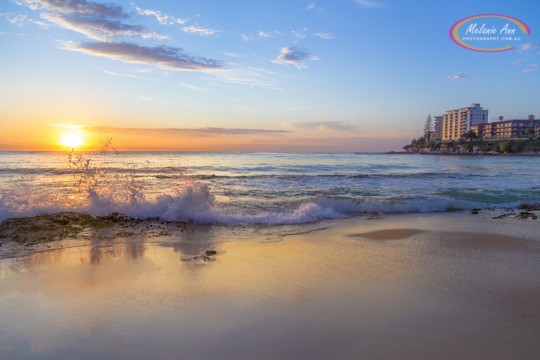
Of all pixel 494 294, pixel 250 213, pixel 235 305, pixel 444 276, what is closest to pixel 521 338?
pixel 494 294

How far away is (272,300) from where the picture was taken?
4.88m

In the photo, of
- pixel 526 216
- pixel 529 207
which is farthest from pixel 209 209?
pixel 529 207

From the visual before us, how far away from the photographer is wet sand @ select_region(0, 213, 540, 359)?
372 centimetres

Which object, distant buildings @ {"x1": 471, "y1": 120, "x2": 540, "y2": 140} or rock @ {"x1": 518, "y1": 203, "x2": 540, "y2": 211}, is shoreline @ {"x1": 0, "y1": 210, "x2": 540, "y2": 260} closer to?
rock @ {"x1": 518, "y1": 203, "x2": 540, "y2": 211}

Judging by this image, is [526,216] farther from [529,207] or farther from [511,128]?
[511,128]

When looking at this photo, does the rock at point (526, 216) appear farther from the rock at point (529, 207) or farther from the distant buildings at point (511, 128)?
the distant buildings at point (511, 128)

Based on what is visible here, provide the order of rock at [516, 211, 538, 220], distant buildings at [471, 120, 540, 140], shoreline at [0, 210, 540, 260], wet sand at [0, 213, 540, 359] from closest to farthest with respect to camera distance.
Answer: wet sand at [0, 213, 540, 359] < shoreline at [0, 210, 540, 260] < rock at [516, 211, 538, 220] < distant buildings at [471, 120, 540, 140]

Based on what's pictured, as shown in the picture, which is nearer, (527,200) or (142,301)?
(142,301)

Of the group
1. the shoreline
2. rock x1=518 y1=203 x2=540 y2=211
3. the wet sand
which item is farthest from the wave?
rock x1=518 y1=203 x2=540 y2=211

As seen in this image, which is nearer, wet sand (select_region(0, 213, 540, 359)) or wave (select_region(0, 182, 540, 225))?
wet sand (select_region(0, 213, 540, 359))

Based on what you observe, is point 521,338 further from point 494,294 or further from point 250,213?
point 250,213

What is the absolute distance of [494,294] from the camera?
5.30 m

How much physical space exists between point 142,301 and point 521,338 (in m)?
4.40

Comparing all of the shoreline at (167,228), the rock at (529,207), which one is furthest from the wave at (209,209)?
the rock at (529,207)
